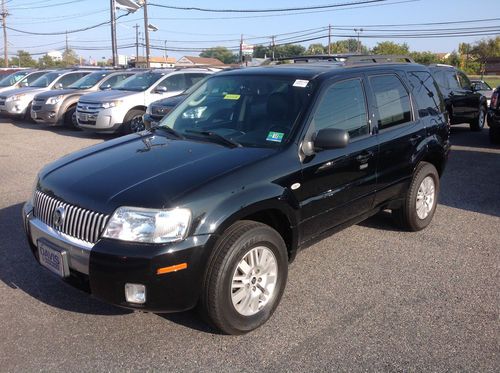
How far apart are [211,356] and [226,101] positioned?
2275 mm

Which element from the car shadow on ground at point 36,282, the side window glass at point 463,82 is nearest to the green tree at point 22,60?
the side window glass at point 463,82

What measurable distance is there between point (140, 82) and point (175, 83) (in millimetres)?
956

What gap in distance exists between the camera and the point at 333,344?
3258mm

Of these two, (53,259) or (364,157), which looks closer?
(53,259)

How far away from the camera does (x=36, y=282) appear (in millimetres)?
4117

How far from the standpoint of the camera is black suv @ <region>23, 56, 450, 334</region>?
3.00m

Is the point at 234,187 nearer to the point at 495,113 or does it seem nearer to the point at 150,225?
the point at 150,225

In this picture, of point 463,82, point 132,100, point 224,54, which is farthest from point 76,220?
point 224,54

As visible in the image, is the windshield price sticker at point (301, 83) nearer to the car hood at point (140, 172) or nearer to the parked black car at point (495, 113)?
the car hood at point (140, 172)

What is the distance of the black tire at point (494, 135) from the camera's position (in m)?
11.4

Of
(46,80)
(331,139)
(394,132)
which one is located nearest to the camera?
(331,139)

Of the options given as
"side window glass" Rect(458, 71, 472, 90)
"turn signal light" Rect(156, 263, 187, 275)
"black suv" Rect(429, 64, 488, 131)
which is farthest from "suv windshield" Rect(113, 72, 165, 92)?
"turn signal light" Rect(156, 263, 187, 275)

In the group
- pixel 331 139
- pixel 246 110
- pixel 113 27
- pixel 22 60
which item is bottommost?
pixel 22 60

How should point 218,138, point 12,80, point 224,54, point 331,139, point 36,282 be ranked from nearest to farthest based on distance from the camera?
point 331,139, point 218,138, point 36,282, point 12,80, point 224,54
